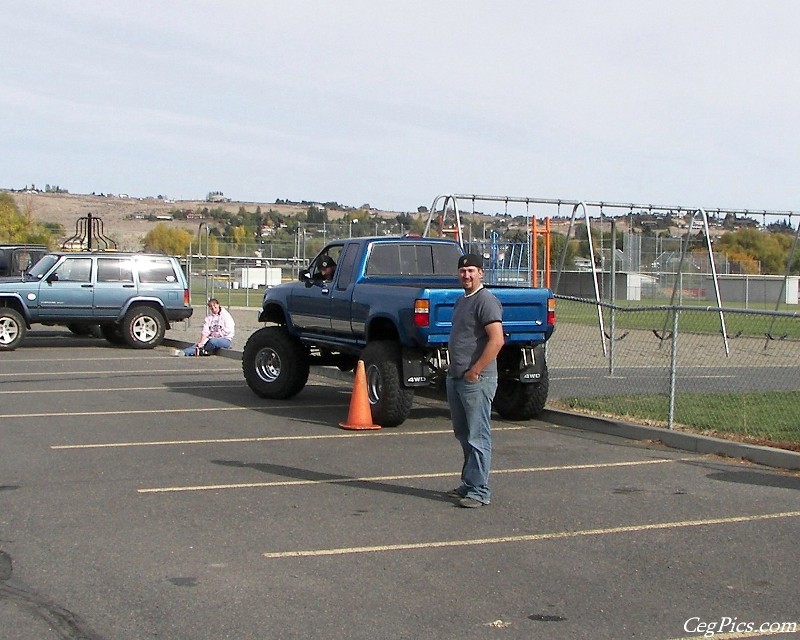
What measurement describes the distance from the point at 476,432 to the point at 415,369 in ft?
12.7

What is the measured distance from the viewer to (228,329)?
882 inches

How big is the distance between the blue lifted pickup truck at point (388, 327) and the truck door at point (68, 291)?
9.35 metres

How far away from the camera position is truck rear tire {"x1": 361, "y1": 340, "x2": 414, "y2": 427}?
12.2 metres

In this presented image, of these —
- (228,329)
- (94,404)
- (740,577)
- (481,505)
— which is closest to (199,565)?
(481,505)

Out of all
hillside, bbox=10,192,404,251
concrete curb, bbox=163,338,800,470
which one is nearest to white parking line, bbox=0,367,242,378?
concrete curb, bbox=163,338,800,470

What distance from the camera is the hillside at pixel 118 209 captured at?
12825cm

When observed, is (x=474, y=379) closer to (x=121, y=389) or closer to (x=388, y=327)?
(x=388, y=327)

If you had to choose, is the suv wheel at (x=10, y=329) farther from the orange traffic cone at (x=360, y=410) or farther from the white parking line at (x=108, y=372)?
the orange traffic cone at (x=360, y=410)

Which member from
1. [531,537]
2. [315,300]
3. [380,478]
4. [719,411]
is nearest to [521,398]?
[719,411]

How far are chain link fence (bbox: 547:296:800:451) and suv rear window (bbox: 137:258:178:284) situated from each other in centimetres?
896

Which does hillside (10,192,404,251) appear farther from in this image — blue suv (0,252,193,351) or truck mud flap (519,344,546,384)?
truck mud flap (519,344,546,384)

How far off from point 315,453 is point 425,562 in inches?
161

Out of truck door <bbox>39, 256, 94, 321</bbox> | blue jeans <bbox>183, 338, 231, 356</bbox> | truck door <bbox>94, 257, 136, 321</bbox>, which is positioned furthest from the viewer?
truck door <bbox>94, 257, 136, 321</bbox>

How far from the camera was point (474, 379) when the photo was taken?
8312 mm
